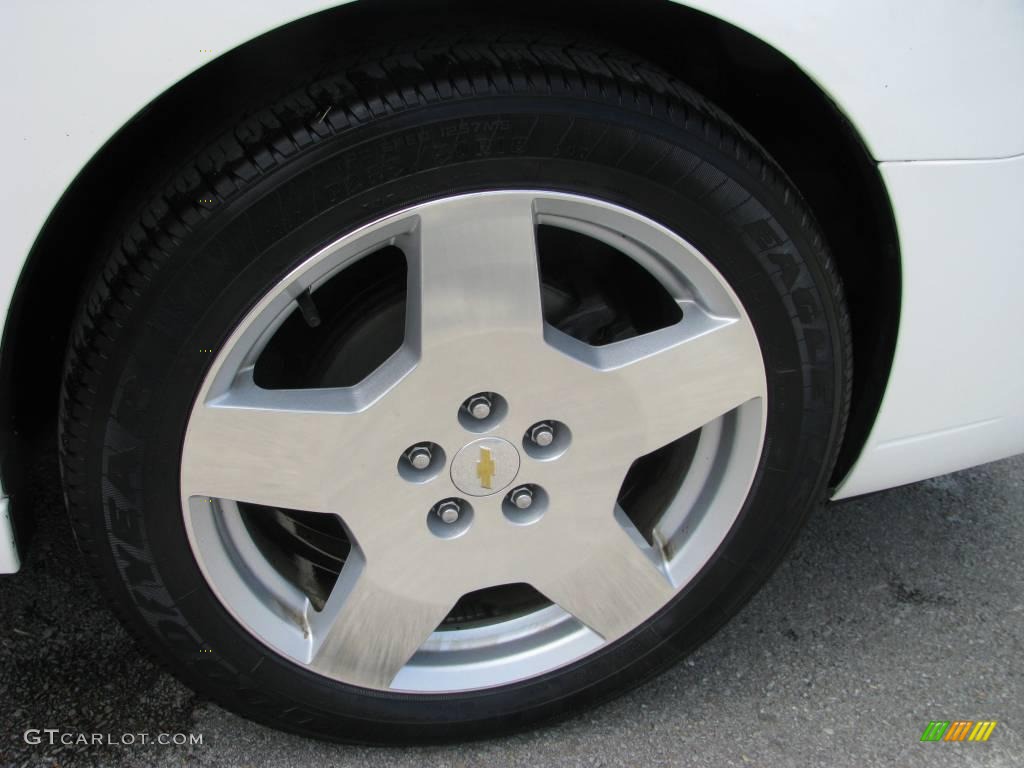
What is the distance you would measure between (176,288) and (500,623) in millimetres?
775

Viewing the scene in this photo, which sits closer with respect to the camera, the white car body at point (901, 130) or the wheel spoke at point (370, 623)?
the white car body at point (901, 130)

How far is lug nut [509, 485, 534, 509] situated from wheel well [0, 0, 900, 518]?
565 mm

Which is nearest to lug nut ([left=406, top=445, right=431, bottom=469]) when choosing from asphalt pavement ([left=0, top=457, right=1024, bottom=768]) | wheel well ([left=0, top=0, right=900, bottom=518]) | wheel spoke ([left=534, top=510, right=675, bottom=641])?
wheel spoke ([left=534, top=510, right=675, bottom=641])

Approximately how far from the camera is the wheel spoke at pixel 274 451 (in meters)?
1.17

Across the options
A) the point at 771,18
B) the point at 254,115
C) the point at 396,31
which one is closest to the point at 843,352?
the point at 771,18

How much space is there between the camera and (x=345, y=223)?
1.11 m

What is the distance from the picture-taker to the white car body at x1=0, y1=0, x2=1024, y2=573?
97 cm

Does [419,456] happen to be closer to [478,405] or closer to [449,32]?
[478,405]

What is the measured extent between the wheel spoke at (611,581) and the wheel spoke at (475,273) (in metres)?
0.38

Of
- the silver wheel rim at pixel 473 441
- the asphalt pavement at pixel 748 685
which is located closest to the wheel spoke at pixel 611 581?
the silver wheel rim at pixel 473 441

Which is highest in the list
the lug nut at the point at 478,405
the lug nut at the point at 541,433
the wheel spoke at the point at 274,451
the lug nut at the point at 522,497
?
the wheel spoke at the point at 274,451

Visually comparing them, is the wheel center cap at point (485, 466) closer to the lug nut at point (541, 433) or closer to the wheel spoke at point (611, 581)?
the lug nut at point (541, 433)

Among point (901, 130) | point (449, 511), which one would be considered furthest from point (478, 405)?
point (901, 130)

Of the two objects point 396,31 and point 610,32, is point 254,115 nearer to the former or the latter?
point 396,31
